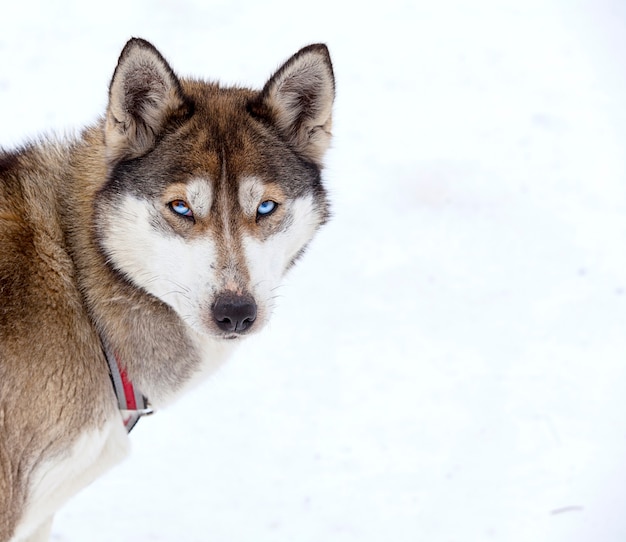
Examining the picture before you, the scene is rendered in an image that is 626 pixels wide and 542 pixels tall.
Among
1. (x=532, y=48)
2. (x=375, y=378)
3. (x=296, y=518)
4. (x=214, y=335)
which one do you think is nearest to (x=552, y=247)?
(x=375, y=378)

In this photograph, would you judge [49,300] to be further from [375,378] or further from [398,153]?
[398,153]

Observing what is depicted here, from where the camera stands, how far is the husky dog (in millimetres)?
2844

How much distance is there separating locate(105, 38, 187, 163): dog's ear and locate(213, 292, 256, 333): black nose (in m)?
0.71

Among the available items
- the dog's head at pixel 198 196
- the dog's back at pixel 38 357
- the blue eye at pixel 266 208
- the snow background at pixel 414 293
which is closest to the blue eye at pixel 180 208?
the dog's head at pixel 198 196

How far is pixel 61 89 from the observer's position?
6.75 m

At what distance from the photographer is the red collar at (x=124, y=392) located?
10.1 ft

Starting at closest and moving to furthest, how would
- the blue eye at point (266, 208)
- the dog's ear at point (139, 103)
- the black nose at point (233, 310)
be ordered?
1. the black nose at point (233, 310)
2. the dog's ear at point (139, 103)
3. the blue eye at point (266, 208)

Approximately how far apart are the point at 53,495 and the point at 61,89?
15.2ft

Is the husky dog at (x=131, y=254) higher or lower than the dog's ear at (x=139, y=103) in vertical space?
lower

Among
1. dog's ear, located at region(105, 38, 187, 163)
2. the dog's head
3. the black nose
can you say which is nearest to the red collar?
the dog's head

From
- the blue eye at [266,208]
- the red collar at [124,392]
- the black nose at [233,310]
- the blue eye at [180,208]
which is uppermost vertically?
the blue eye at [180,208]

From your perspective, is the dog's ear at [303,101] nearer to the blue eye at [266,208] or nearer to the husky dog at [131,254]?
the husky dog at [131,254]

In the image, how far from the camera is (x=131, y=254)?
2986 millimetres

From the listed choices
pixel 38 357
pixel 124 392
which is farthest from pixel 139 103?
pixel 124 392
